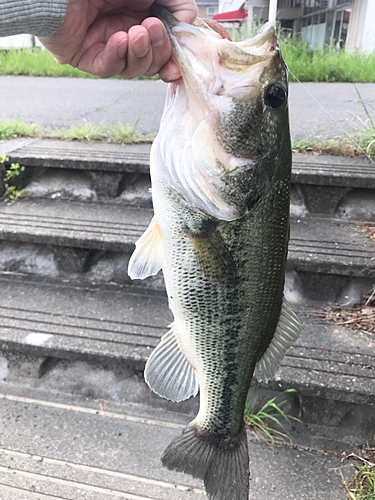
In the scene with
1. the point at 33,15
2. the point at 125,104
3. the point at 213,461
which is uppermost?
the point at 33,15

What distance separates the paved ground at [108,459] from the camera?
186cm

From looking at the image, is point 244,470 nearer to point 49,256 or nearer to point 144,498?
point 144,498

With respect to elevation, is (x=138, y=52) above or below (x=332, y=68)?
above

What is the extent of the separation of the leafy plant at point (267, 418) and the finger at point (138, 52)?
159cm

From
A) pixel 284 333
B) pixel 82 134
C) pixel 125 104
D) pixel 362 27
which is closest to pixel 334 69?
pixel 125 104

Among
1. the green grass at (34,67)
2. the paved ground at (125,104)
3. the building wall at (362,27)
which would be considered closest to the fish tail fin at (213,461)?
the paved ground at (125,104)

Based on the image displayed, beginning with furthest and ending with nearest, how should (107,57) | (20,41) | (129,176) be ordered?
(20,41), (129,176), (107,57)

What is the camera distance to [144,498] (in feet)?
6.02

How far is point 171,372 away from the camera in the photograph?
4.50ft

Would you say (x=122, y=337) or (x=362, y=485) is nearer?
(x=362, y=485)

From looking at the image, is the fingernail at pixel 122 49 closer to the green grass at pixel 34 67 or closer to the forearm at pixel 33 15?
the forearm at pixel 33 15

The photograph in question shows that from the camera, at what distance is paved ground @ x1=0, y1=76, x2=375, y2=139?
167 inches

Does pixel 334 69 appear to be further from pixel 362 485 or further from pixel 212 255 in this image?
pixel 212 255

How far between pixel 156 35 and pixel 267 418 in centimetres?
184
